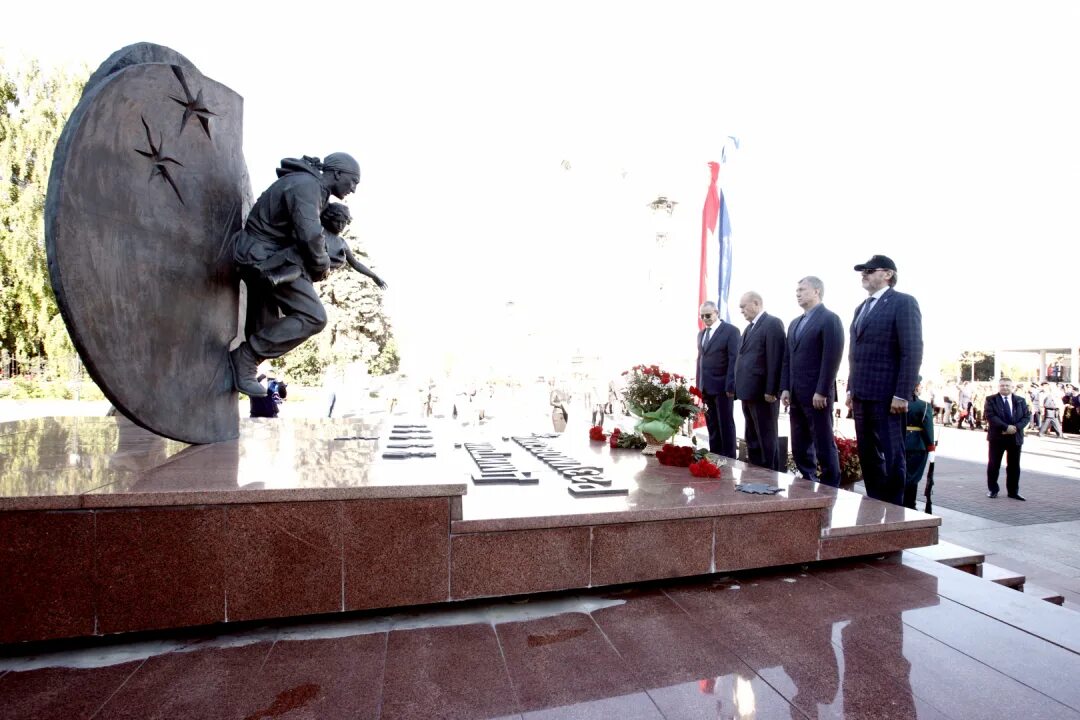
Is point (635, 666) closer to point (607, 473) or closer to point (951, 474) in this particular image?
point (607, 473)

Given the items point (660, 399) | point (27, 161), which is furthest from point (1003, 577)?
point (27, 161)

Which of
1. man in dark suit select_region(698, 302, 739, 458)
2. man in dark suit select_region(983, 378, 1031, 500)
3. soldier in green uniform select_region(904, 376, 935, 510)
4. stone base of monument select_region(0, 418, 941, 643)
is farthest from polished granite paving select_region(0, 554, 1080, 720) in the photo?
man in dark suit select_region(983, 378, 1031, 500)

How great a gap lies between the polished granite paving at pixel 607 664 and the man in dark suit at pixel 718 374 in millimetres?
3667

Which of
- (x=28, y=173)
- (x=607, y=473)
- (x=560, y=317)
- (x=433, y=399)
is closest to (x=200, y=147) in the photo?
(x=607, y=473)

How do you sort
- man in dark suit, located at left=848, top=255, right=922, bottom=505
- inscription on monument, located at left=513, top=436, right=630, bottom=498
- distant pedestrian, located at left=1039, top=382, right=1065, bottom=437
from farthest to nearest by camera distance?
distant pedestrian, located at left=1039, top=382, right=1065, bottom=437 → man in dark suit, located at left=848, top=255, right=922, bottom=505 → inscription on monument, located at left=513, top=436, right=630, bottom=498

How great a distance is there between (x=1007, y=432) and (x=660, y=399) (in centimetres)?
667

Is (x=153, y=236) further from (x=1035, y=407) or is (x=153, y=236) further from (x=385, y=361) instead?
(x=385, y=361)

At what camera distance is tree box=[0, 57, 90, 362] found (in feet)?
56.6

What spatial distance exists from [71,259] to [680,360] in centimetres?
1632

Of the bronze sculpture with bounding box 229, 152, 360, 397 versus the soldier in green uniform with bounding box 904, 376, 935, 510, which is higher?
the bronze sculpture with bounding box 229, 152, 360, 397

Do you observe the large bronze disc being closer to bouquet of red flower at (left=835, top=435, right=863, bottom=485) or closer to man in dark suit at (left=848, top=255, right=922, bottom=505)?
man in dark suit at (left=848, top=255, right=922, bottom=505)

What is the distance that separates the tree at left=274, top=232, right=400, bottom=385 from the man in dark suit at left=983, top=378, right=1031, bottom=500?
27.7 meters

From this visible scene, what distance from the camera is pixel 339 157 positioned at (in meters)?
4.38

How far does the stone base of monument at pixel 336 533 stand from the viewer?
8.38 ft
